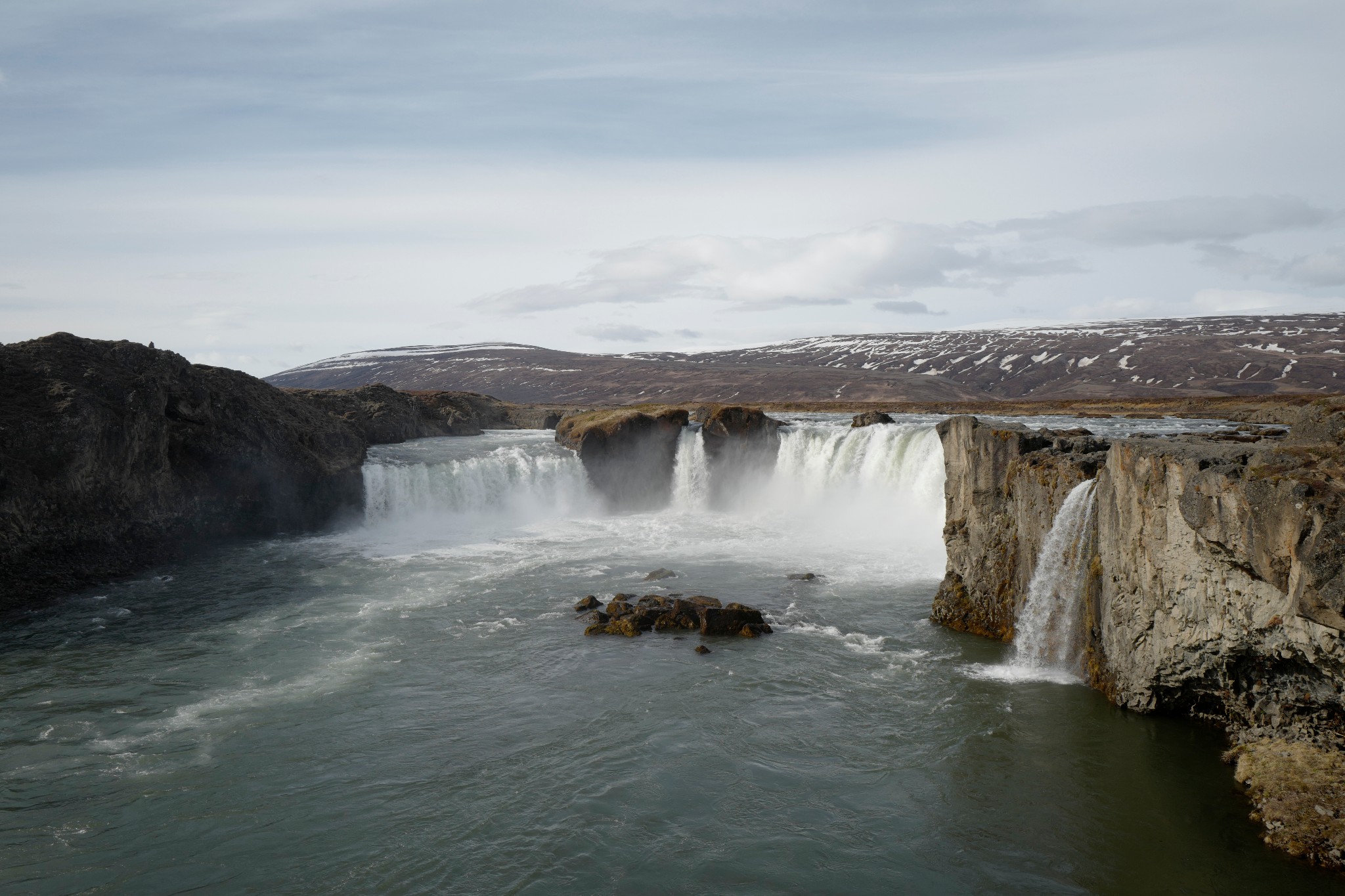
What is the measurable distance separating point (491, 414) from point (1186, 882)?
70.2 metres

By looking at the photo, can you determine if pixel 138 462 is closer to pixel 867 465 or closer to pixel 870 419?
pixel 867 465

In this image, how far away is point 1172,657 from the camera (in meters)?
13.0

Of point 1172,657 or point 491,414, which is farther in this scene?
point 491,414

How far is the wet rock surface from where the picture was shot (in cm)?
1991

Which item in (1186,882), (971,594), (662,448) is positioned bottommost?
(1186,882)

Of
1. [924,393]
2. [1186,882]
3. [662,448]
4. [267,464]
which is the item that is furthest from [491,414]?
[1186,882]

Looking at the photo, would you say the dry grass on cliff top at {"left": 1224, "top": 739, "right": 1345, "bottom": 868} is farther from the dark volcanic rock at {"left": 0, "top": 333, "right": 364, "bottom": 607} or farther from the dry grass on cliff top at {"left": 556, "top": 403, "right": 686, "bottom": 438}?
the dry grass on cliff top at {"left": 556, "top": 403, "right": 686, "bottom": 438}

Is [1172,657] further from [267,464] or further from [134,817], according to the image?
[267,464]

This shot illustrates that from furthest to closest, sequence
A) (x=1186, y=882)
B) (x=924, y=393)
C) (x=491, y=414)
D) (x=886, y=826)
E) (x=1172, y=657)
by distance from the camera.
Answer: (x=924, y=393) < (x=491, y=414) < (x=1172, y=657) < (x=886, y=826) < (x=1186, y=882)

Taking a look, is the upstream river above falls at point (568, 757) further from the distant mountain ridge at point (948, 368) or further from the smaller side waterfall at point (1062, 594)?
the distant mountain ridge at point (948, 368)

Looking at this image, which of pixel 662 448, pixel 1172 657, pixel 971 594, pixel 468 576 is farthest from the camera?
pixel 662 448

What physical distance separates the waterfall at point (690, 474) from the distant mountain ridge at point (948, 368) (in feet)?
220

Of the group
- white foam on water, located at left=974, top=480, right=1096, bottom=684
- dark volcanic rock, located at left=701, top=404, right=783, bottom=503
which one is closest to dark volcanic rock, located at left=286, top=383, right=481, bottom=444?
dark volcanic rock, located at left=701, top=404, right=783, bottom=503

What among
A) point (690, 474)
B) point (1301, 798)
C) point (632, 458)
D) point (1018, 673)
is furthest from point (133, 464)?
point (1301, 798)
